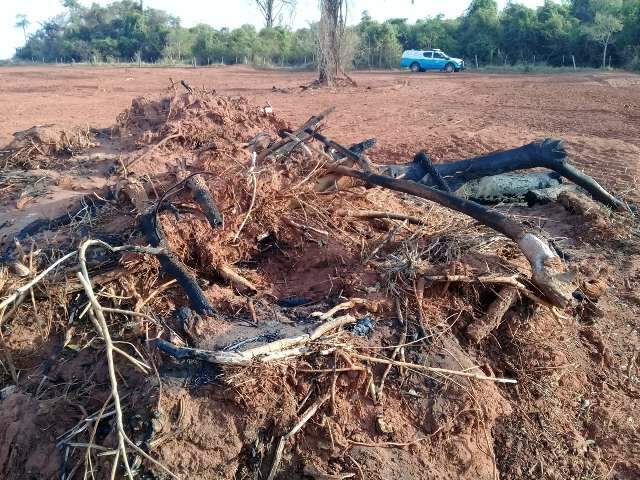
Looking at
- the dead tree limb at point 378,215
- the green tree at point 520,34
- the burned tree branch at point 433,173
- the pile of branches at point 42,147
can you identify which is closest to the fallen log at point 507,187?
the burned tree branch at point 433,173

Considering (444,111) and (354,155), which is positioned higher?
(354,155)

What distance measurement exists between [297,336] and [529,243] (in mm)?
1462

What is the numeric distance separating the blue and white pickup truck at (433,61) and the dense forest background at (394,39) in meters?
3.15

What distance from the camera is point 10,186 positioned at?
4.78 meters

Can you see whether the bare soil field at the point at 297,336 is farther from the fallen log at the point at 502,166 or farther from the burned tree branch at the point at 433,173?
the fallen log at the point at 502,166

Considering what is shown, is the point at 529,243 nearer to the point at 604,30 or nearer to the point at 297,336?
the point at 297,336

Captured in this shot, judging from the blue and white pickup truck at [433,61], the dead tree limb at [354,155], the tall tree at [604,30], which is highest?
the tall tree at [604,30]

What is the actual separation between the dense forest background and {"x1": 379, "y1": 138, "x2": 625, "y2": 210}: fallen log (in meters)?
23.8

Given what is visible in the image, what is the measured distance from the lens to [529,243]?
10.1ft

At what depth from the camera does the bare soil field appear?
245cm

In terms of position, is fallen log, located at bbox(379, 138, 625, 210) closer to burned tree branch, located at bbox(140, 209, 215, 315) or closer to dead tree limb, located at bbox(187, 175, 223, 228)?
dead tree limb, located at bbox(187, 175, 223, 228)

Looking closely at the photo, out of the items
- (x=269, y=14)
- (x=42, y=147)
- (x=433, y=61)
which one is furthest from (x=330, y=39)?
(x=269, y=14)

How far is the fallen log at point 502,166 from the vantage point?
466 centimetres

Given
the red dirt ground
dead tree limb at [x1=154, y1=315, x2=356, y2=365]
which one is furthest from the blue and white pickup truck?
dead tree limb at [x1=154, y1=315, x2=356, y2=365]
